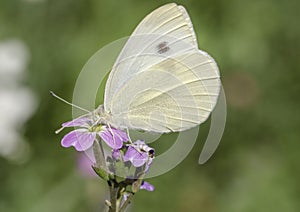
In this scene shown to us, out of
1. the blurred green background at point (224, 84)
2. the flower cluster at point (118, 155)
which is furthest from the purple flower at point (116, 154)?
the blurred green background at point (224, 84)

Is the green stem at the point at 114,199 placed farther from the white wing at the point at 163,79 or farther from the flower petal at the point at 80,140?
the white wing at the point at 163,79

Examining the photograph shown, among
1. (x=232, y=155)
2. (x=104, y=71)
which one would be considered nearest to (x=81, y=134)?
(x=104, y=71)

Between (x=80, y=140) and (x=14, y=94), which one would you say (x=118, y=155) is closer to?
(x=80, y=140)

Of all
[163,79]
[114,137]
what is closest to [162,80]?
[163,79]

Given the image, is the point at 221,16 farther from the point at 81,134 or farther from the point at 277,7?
the point at 81,134

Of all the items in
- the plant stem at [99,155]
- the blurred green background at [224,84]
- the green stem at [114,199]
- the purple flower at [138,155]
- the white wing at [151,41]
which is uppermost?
the white wing at [151,41]

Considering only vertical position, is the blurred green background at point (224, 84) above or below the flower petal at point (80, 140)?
below
